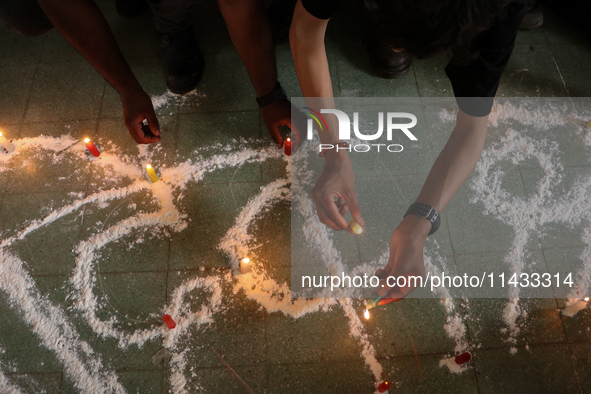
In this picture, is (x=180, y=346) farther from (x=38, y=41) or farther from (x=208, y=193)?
(x=38, y=41)

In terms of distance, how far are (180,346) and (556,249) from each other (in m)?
1.99

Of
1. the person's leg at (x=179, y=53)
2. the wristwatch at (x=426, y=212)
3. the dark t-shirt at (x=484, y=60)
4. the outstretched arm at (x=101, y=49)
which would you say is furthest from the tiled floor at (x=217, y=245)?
the dark t-shirt at (x=484, y=60)

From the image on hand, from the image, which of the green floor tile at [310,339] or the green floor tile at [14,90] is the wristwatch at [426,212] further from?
the green floor tile at [14,90]

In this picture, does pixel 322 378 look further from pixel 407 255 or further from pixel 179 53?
pixel 179 53

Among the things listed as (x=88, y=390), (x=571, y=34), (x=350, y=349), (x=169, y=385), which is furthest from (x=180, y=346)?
(x=571, y=34)

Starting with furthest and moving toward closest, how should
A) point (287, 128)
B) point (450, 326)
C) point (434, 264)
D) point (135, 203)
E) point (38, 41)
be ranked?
point (38, 41), point (287, 128), point (135, 203), point (434, 264), point (450, 326)

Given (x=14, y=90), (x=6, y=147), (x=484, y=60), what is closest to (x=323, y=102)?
(x=484, y=60)

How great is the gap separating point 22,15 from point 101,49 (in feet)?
2.28

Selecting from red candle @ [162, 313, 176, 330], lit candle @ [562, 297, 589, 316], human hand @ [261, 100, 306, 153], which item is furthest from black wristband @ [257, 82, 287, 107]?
lit candle @ [562, 297, 589, 316]

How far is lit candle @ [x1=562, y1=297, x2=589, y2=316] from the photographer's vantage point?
175 centimetres

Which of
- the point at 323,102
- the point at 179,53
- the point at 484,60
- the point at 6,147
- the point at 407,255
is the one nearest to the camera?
the point at 484,60

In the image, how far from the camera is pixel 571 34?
2654 millimetres

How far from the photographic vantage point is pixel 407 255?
1.64 metres

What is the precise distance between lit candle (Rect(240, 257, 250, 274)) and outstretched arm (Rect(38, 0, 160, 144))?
904 mm
